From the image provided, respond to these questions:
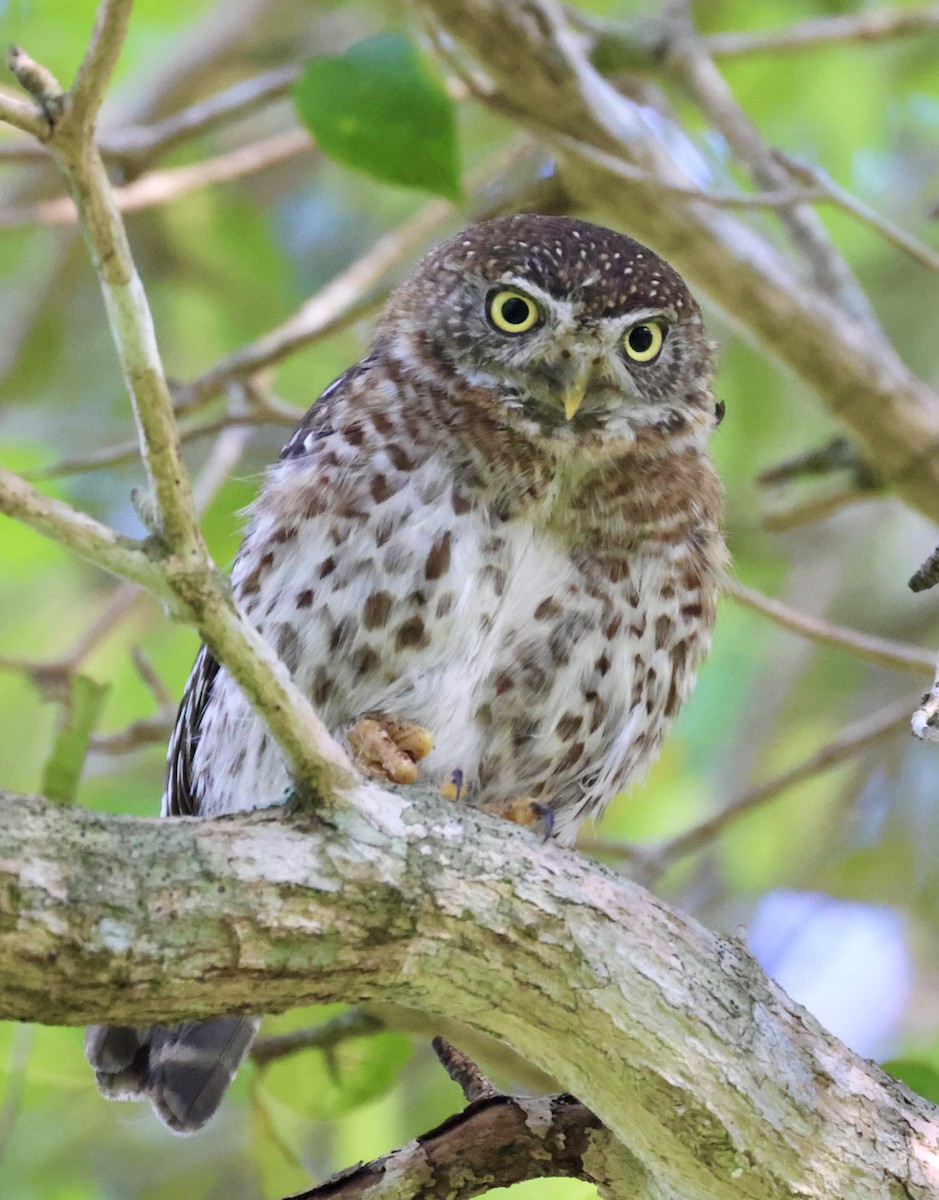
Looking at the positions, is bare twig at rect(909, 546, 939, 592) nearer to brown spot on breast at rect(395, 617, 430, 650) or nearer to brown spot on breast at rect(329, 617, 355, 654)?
brown spot on breast at rect(395, 617, 430, 650)

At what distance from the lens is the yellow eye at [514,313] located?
3.58 meters

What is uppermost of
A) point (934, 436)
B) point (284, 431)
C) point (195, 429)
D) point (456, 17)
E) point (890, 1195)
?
point (284, 431)

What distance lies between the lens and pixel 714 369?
391 cm

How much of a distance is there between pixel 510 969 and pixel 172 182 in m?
3.46

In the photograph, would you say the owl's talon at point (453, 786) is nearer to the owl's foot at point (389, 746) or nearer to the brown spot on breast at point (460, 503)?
the owl's foot at point (389, 746)

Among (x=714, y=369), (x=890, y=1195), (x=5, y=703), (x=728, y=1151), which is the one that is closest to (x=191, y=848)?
(x=728, y=1151)

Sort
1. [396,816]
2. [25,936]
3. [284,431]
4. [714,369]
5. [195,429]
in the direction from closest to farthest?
[25,936]
[396,816]
[714,369]
[195,429]
[284,431]

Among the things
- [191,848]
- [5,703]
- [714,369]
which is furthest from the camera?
[5,703]

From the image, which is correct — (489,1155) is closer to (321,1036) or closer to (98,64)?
(321,1036)

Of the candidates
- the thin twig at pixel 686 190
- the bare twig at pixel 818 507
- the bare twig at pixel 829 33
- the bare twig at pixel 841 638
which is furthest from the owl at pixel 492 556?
the bare twig at pixel 829 33

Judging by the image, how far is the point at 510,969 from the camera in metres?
2.39

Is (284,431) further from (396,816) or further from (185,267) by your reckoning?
(396,816)

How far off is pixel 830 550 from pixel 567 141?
2709 millimetres

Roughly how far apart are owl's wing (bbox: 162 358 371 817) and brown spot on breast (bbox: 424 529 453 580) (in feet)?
1.49
